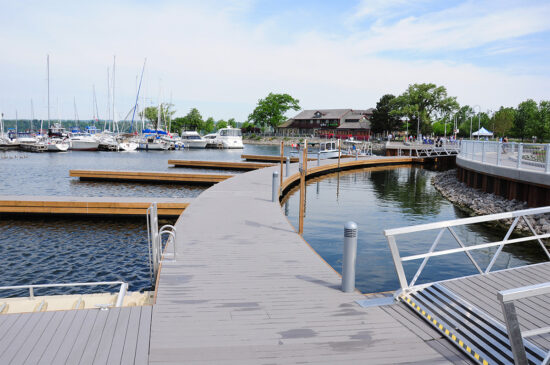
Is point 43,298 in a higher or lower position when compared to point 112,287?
higher

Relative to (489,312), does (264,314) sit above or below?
below

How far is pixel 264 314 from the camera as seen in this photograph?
222 inches

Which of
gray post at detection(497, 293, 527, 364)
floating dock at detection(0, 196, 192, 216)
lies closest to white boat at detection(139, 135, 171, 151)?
floating dock at detection(0, 196, 192, 216)

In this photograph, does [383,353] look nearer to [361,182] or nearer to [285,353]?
[285,353]

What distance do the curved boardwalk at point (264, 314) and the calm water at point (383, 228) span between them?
127 inches

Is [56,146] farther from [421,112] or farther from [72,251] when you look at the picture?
[421,112]

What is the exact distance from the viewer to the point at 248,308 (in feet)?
19.1

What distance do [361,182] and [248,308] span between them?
24.4 meters

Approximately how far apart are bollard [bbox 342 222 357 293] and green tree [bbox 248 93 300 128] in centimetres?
12388

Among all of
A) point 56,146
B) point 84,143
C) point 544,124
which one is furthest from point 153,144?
point 544,124

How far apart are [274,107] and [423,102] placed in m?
49.3

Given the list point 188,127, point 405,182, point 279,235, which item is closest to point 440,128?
point 188,127

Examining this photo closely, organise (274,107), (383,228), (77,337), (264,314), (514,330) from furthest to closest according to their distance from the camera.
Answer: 1. (274,107)
2. (383,228)
3. (264,314)
4. (77,337)
5. (514,330)

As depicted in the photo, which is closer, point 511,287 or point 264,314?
point 264,314
